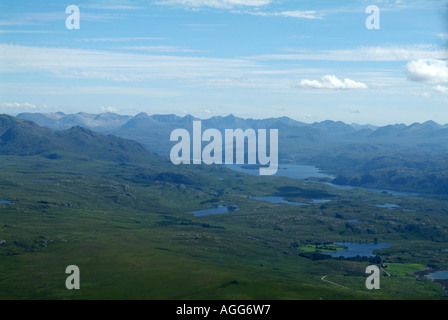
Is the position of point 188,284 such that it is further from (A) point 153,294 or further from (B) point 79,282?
(B) point 79,282

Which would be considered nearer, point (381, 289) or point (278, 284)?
point (278, 284)
